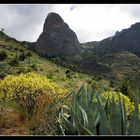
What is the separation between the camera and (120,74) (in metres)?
74.6

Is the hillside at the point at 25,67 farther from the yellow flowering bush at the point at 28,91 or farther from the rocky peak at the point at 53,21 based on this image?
the rocky peak at the point at 53,21

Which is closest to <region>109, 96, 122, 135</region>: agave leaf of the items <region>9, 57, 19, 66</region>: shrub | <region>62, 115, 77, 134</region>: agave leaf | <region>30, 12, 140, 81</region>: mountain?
<region>62, 115, 77, 134</region>: agave leaf

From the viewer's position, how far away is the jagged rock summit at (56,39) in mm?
98344

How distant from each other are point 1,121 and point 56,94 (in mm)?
1894

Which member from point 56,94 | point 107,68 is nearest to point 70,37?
point 107,68

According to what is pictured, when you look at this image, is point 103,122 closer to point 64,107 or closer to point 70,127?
point 70,127

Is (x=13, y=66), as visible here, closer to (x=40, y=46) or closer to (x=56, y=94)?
(x=56, y=94)

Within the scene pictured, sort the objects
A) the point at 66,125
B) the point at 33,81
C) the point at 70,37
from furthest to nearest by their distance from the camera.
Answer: the point at 70,37 < the point at 33,81 < the point at 66,125

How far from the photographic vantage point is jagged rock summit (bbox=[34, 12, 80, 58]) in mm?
98344

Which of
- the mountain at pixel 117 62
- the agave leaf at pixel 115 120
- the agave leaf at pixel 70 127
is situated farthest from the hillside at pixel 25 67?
the agave leaf at pixel 115 120

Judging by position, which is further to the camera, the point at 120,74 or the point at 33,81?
the point at 120,74

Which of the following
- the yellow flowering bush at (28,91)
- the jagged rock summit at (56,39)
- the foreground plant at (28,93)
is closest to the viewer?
the foreground plant at (28,93)

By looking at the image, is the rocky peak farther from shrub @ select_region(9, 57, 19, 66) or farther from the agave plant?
the agave plant

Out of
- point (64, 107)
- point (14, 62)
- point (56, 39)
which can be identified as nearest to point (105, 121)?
point (64, 107)
